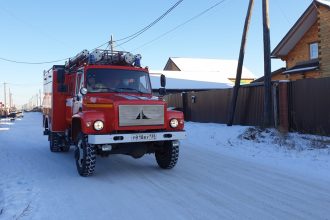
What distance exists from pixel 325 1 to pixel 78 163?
58.2 ft

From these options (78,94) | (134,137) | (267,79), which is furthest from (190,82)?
(134,137)

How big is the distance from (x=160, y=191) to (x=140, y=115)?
1.75 m

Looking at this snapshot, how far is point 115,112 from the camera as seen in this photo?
25.8 ft

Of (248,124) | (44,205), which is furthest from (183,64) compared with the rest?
(44,205)

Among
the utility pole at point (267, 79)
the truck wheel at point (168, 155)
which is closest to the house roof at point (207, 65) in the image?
the utility pole at point (267, 79)

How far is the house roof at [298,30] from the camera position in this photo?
21862 mm

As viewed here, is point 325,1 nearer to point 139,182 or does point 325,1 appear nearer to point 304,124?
point 304,124

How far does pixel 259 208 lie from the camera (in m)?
5.86

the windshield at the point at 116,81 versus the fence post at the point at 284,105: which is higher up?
the windshield at the point at 116,81

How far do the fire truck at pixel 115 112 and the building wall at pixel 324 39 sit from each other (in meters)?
13.9

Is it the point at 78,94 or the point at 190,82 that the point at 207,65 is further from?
the point at 78,94

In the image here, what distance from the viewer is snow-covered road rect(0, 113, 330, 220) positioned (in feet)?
18.7

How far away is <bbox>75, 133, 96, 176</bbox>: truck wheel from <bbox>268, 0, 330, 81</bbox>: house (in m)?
16.5

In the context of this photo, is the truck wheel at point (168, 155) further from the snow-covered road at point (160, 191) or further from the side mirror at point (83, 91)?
the side mirror at point (83, 91)
